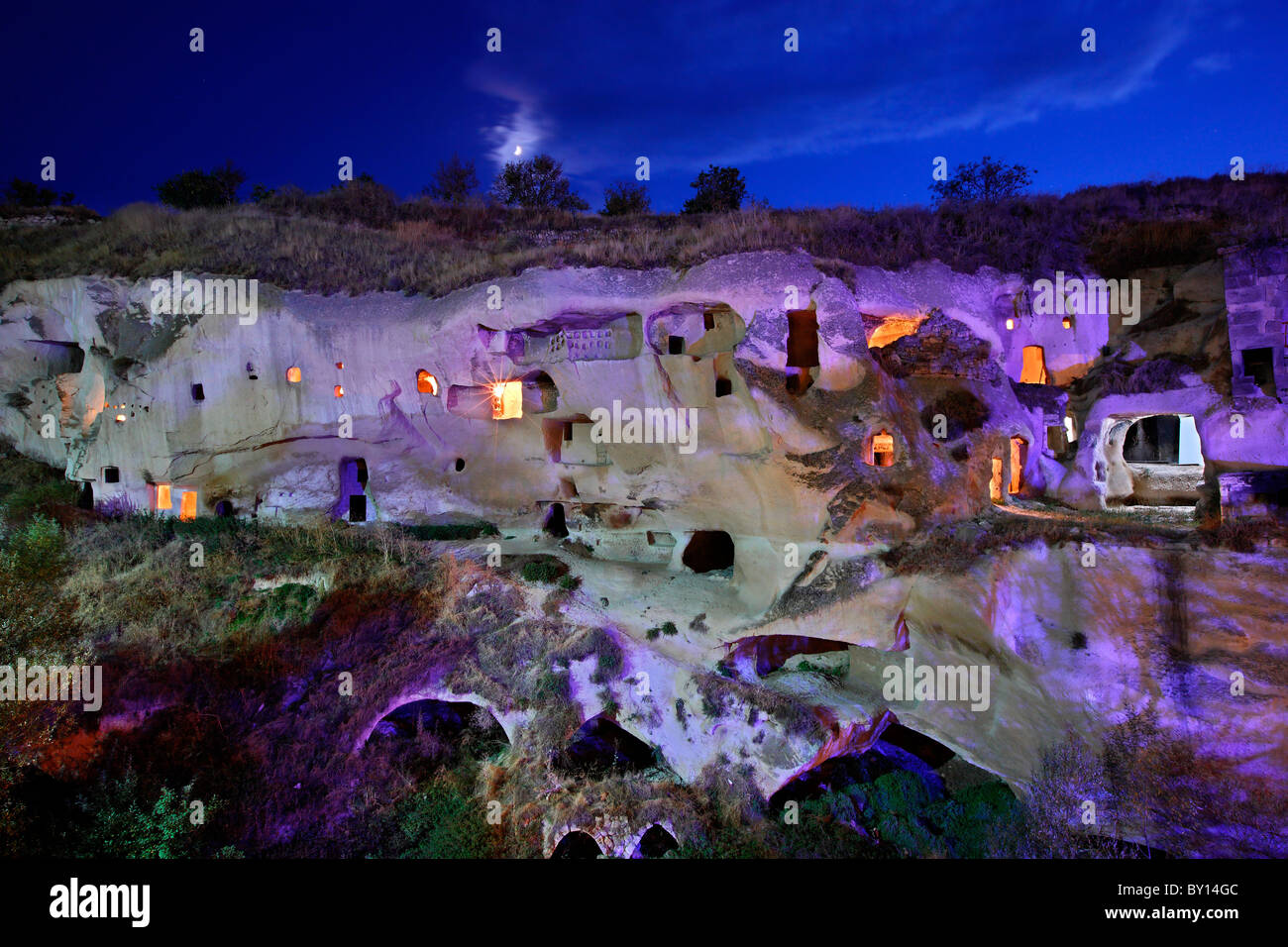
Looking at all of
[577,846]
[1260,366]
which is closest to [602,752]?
[577,846]

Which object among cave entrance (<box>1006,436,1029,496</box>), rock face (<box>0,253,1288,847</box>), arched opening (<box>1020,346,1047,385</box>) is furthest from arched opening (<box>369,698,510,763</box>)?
arched opening (<box>1020,346,1047,385</box>)

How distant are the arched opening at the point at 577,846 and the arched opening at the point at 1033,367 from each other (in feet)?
52.0

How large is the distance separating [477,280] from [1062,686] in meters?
13.8

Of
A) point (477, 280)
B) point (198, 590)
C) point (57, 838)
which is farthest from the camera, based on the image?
point (477, 280)

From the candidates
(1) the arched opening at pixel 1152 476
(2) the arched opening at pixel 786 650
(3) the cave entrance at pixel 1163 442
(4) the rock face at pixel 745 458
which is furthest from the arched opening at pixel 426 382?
(3) the cave entrance at pixel 1163 442

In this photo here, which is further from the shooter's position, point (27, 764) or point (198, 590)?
point (198, 590)

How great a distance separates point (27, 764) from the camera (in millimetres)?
8844

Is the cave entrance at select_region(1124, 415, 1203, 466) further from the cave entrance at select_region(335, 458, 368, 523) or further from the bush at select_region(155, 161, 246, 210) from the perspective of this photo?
the bush at select_region(155, 161, 246, 210)

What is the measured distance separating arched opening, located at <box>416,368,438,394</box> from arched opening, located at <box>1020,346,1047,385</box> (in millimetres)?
15639

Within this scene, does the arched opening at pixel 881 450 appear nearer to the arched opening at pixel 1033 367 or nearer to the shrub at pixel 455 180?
the arched opening at pixel 1033 367

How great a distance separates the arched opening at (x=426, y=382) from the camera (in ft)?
46.9

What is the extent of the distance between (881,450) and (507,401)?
8.57 m

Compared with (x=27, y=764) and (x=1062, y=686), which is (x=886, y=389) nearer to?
(x=1062, y=686)
